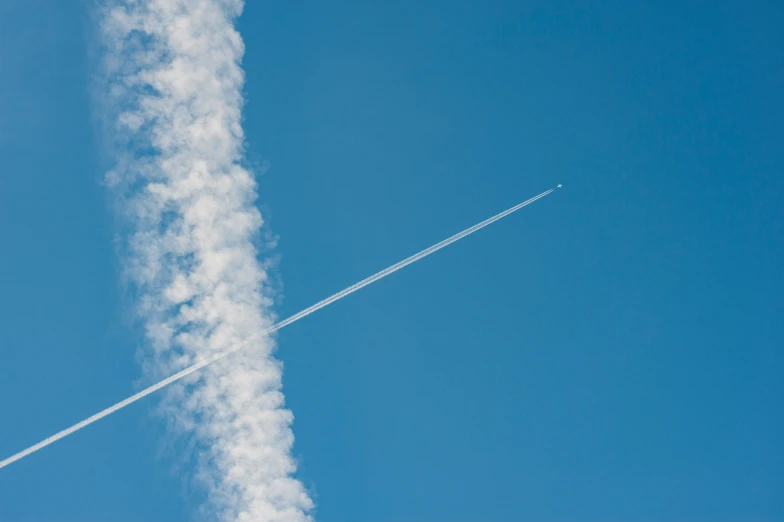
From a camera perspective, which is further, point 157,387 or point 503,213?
point 503,213

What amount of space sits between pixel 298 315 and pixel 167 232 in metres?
9.80

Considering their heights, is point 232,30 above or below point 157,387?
above

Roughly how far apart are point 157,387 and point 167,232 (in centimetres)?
971

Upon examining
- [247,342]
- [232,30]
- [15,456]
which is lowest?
A: [15,456]

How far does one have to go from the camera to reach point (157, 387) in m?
38.3

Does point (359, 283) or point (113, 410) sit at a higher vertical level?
point (359, 283)

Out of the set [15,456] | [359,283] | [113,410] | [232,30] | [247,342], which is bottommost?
[15,456]

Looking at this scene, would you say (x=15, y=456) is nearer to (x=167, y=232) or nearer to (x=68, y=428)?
(x=68, y=428)

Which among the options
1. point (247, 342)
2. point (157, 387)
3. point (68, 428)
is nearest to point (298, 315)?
point (247, 342)

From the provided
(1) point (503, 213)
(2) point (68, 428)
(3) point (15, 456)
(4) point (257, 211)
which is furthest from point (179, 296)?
(1) point (503, 213)

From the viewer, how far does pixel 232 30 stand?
39906mm

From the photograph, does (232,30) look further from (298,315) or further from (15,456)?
(15,456)

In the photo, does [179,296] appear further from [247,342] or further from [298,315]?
[298,315]

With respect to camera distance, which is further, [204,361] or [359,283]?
[359,283]
